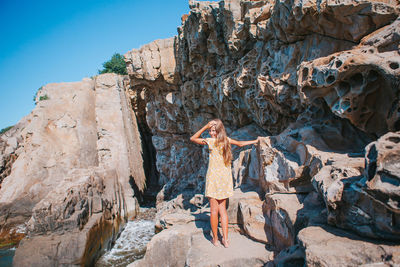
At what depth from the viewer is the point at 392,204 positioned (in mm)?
1651

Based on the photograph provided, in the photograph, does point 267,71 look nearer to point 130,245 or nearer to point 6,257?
point 130,245

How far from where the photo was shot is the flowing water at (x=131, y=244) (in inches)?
250

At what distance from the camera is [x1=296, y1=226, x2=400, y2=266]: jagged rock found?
5.28ft

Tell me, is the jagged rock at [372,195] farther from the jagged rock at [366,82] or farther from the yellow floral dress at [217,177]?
the yellow floral dress at [217,177]

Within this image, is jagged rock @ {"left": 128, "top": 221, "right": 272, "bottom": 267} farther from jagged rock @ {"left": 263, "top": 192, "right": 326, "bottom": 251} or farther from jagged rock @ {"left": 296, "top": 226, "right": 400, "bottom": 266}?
jagged rock @ {"left": 296, "top": 226, "right": 400, "bottom": 266}

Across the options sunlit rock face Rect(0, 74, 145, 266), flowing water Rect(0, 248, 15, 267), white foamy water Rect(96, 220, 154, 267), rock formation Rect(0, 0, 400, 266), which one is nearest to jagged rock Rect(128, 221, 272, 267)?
rock formation Rect(0, 0, 400, 266)

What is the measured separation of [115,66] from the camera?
21.1 m

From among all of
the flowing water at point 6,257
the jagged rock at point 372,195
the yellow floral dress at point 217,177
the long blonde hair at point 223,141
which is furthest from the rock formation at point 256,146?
the flowing water at point 6,257

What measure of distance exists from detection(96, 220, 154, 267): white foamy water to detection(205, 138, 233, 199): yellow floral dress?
444 cm

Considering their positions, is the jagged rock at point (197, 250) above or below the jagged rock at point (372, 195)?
below

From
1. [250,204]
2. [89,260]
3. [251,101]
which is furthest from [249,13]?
[89,260]

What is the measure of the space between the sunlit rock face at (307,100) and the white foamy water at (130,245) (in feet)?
4.92

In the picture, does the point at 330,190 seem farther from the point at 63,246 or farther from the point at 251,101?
the point at 63,246

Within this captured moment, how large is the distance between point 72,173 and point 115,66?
15826mm
